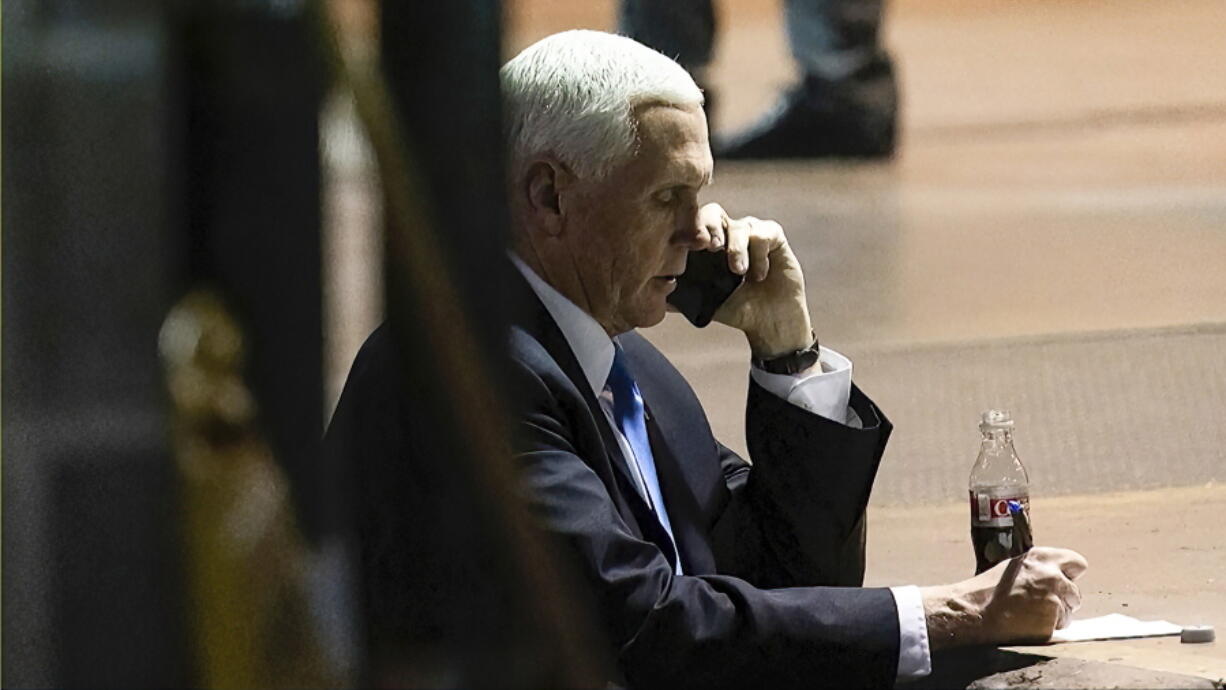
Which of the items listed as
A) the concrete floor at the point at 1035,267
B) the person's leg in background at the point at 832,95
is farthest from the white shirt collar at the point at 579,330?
the person's leg in background at the point at 832,95

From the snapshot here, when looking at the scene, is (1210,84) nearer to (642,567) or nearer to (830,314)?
(830,314)

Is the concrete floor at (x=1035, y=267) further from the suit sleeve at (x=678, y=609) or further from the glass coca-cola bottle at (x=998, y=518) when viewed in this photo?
the suit sleeve at (x=678, y=609)

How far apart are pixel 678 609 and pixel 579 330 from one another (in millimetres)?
444

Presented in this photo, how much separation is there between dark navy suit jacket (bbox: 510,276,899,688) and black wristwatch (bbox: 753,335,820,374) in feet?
0.16

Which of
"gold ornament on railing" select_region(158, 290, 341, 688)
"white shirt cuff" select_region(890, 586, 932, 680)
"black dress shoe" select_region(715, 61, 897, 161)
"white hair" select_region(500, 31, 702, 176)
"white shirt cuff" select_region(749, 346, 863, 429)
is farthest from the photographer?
"black dress shoe" select_region(715, 61, 897, 161)

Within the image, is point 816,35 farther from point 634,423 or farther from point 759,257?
point 634,423

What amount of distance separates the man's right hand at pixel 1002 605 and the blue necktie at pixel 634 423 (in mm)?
381

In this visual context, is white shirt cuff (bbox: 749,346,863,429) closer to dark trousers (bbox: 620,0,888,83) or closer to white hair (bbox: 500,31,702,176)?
white hair (bbox: 500,31,702,176)

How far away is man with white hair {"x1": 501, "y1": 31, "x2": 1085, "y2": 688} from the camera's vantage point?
8.05 feet

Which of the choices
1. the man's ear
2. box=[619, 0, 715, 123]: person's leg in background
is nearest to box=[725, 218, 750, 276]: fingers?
the man's ear

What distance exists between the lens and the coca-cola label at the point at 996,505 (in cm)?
270

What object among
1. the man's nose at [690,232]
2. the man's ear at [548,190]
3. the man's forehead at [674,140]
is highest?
the man's forehead at [674,140]

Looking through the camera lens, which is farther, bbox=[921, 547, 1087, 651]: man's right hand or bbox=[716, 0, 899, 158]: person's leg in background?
bbox=[716, 0, 899, 158]: person's leg in background

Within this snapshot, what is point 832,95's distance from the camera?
27.7ft
